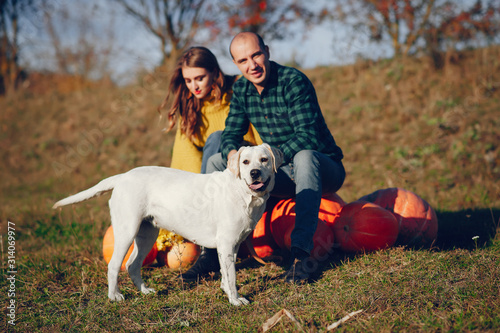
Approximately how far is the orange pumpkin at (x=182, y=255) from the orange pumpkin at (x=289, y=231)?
936mm

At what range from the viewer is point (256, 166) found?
3033 millimetres

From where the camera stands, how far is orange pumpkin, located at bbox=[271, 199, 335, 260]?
12.7ft

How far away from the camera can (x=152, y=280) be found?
391 cm

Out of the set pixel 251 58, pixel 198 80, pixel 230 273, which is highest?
pixel 251 58

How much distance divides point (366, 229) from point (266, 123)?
149 centimetres

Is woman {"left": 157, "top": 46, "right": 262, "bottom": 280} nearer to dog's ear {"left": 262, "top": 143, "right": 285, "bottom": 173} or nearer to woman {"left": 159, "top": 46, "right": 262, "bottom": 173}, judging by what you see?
woman {"left": 159, "top": 46, "right": 262, "bottom": 173}

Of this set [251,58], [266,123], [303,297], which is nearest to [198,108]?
[266,123]

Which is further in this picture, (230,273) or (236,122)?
(236,122)

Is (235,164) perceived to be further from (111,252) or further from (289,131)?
(111,252)

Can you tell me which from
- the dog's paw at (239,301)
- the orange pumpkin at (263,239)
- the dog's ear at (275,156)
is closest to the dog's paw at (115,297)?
the dog's paw at (239,301)

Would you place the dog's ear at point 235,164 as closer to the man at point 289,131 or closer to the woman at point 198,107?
the man at point 289,131

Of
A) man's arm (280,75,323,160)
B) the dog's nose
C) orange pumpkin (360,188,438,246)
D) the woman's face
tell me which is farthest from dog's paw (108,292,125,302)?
orange pumpkin (360,188,438,246)

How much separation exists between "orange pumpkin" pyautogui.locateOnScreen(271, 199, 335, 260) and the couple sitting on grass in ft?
0.56

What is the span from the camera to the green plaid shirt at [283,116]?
3.72m
